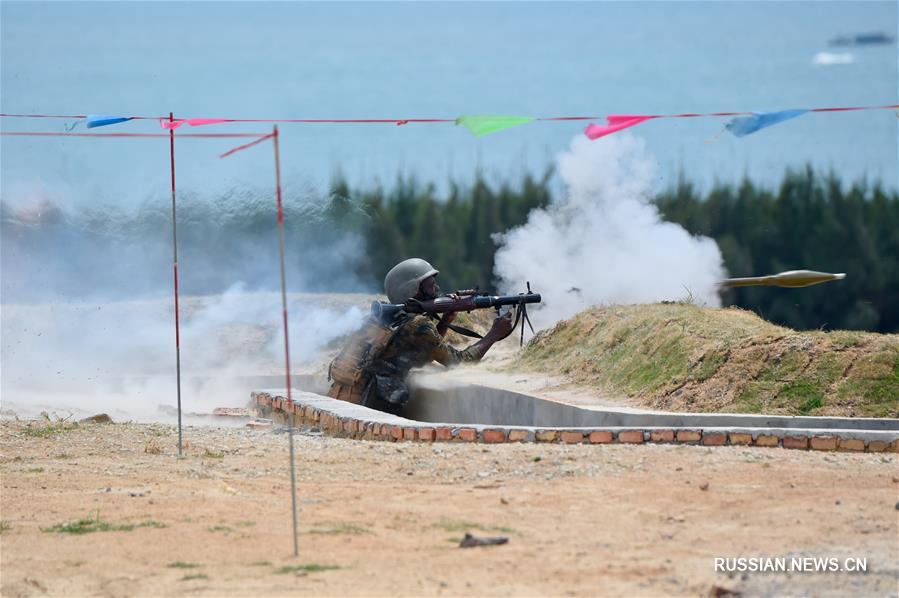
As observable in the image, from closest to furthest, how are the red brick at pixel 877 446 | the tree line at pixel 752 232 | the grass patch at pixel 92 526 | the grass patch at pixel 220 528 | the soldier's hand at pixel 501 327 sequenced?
1. the grass patch at pixel 220 528
2. the grass patch at pixel 92 526
3. the red brick at pixel 877 446
4. the soldier's hand at pixel 501 327
5. the tree line at pixel 752 232

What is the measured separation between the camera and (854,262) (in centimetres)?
3584

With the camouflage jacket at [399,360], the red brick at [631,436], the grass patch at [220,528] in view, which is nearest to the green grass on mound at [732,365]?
the camouflage jacket at [399,360]

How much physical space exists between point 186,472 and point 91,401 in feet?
31.6

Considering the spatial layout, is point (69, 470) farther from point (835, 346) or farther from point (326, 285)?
point (326, 285)

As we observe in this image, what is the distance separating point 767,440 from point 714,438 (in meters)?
0.39

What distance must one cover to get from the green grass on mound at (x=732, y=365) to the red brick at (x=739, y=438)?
1.96 metres

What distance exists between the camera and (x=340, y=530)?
27.8 feet

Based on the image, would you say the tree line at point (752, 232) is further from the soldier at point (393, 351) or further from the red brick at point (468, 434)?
the red brick at point (468, 434)

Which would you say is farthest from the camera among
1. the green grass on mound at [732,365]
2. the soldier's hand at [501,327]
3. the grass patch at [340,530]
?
the soldier's hand at [501,327]

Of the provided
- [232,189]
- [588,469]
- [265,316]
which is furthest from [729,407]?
[232,189]

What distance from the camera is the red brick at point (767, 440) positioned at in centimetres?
1084

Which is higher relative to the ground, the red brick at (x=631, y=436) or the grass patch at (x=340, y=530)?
the red brick at (x=631, y=436)

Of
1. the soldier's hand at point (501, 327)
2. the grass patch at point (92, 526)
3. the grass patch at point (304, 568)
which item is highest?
the soldier's hand at point (501, 327)

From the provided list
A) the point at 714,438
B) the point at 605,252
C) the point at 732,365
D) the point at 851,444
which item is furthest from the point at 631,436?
the point at 605,252
